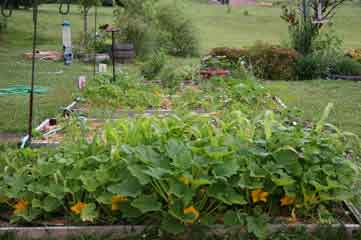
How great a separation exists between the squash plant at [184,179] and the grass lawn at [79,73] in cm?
259

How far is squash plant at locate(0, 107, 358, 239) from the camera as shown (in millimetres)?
3020

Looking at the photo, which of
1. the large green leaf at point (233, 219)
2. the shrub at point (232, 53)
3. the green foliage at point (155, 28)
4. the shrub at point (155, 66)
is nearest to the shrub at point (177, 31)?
the green foliage at point (155, 28)

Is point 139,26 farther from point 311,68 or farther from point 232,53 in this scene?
point 311,68

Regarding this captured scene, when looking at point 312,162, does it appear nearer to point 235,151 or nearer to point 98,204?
point 235,151

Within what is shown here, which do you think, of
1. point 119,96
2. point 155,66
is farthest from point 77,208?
point 155,66

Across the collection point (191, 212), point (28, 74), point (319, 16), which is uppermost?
point (319, 16)

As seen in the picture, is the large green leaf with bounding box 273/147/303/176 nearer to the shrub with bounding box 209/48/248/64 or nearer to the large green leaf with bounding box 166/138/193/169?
the large green leaf with bounding box 166/138/193/169

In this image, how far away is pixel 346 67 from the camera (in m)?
11.3

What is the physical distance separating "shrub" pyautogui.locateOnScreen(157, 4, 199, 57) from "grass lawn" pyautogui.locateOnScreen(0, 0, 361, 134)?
1772 mm

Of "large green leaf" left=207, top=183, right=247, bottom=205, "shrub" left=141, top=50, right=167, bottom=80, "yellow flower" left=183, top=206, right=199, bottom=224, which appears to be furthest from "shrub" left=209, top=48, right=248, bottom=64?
"yellow flower" left=183, top=206, right=199, bottom=224

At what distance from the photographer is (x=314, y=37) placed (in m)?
12.4

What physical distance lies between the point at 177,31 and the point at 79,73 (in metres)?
4.97

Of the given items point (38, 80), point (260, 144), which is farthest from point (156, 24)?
point (260, 144)

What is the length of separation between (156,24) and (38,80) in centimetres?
552
